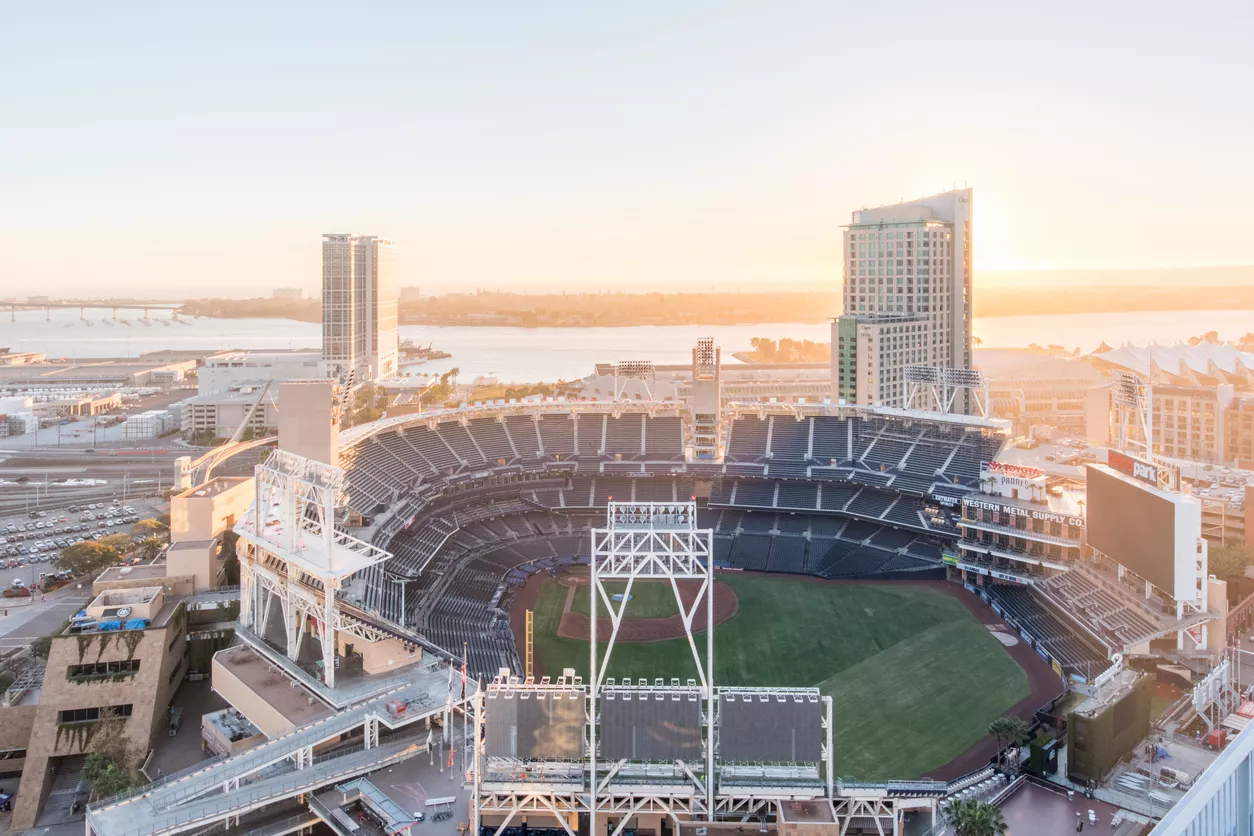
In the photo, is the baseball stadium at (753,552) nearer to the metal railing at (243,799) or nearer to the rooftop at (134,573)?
the rooftop at (134,573)

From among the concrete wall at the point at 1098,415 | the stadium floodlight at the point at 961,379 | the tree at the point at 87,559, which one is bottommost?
the tree at the point at 87,559

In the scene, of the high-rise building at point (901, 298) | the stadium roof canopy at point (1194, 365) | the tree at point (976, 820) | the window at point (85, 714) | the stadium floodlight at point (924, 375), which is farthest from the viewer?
the stadium roof canopy at point (1194, 365)

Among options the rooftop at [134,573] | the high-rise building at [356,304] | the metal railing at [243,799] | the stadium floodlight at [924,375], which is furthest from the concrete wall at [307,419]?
the high-rise building at [356,304]

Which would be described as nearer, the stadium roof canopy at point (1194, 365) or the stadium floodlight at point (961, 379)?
the stadium floodlight at point (961, 379)

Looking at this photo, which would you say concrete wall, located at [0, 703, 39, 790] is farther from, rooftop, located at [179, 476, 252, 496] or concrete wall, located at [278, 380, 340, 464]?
concrete wall, located at [278, 380, 340, 464]

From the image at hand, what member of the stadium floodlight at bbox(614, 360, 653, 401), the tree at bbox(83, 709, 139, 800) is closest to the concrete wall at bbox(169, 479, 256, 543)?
the tree at bbox(83, 709, 139, 800)

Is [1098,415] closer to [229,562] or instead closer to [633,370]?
[633,370]
